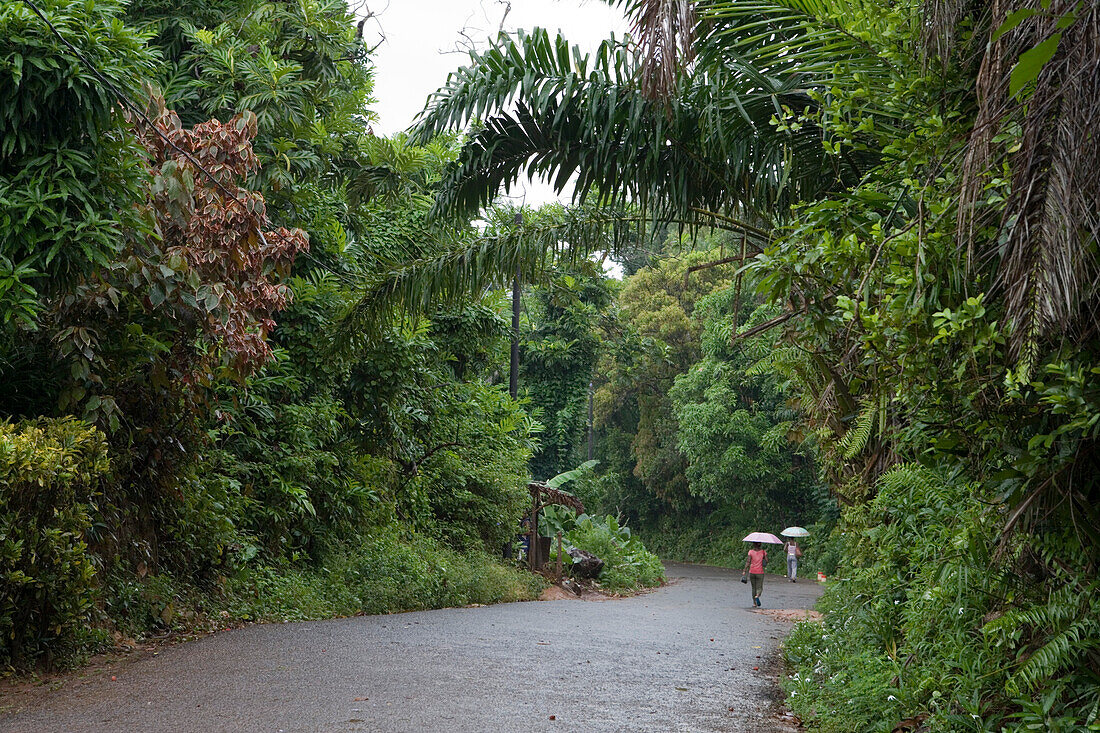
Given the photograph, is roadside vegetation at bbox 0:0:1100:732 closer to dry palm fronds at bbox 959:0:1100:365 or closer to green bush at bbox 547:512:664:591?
dry palm fronds at bbox 959:0:1100:365

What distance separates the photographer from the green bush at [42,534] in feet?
21.7

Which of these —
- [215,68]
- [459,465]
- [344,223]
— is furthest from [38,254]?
[459,465]

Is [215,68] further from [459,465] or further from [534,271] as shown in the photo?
[459,465]

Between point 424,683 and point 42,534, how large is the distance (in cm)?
301

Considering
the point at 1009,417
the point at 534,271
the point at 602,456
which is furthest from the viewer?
the point at 602,456

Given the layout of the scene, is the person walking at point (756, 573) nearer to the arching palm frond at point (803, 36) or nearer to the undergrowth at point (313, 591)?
the undergrowth at point (313, 591)

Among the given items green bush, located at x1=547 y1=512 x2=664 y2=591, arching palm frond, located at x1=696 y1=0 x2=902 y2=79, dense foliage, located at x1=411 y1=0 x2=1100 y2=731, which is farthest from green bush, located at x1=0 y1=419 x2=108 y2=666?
green bush, located at x1=547 y1=512 x2=664 y2=591

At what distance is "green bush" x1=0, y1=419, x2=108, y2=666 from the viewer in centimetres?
663

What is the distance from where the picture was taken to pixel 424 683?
7.16 metres

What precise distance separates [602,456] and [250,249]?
41425mm

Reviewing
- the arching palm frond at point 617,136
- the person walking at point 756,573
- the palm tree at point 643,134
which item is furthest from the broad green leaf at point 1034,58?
the person walking at point 756,573

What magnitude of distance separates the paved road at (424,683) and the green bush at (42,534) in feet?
1.79

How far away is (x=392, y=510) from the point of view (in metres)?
16.3

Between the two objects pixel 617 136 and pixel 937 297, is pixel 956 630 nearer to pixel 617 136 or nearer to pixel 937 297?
pixel 937 297
